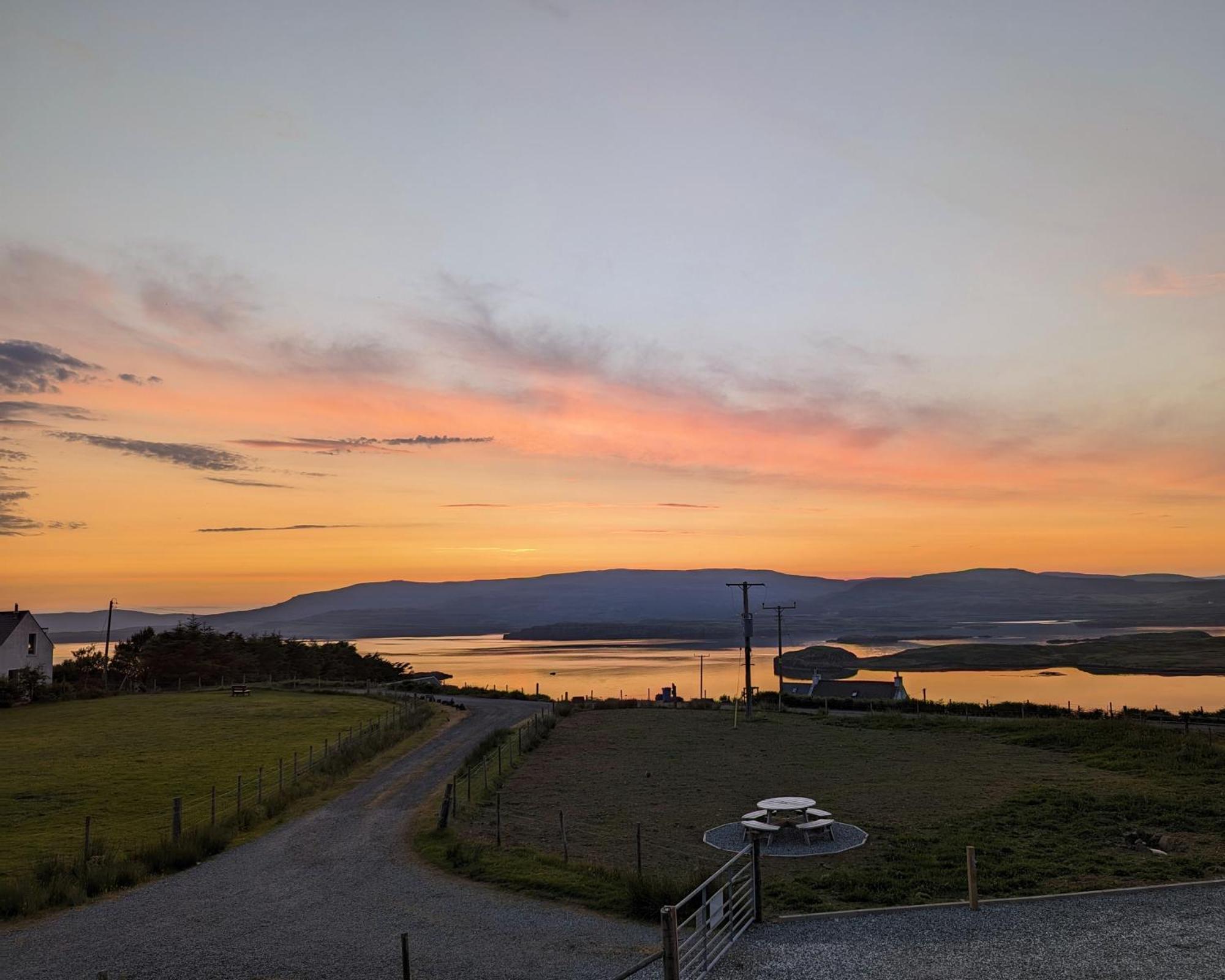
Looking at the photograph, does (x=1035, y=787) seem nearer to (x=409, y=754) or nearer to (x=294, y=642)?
(x=409, y=754)

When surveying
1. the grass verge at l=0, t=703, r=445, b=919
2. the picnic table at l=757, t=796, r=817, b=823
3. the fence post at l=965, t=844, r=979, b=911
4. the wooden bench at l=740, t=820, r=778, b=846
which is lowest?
the grass verge at l=0, t=703, r=445, b=919

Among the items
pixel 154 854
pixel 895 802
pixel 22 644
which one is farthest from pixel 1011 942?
pixel 22 644

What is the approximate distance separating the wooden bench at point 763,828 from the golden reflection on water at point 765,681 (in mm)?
63702

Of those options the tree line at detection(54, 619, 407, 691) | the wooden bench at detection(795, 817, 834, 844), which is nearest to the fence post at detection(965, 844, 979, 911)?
the wooden bench at detection(795, 817, 834, 844)

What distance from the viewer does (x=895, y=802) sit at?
2516 cm

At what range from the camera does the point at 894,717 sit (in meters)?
46.2

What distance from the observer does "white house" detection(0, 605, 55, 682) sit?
62.7 metres

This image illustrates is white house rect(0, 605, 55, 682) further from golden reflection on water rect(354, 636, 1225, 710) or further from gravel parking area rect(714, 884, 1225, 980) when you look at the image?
gravel parking area rect(714, 884, 1225, 980)

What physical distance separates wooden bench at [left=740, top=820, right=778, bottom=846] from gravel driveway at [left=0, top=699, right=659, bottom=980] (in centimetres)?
623

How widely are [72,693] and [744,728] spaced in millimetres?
50861

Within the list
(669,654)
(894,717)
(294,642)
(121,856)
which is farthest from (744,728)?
(669,654)

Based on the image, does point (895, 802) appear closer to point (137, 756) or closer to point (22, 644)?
point (137, 756)

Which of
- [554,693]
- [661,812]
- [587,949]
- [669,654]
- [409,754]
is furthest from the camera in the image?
[669,654]

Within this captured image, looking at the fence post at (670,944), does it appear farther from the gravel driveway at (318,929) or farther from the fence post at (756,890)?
the fence post at (756,890)
